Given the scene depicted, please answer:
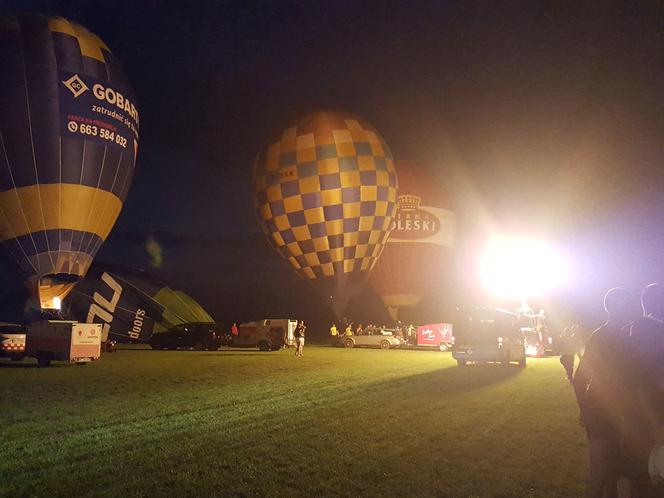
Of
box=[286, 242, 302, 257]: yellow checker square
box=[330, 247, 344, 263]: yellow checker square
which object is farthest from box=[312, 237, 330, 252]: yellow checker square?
box=[286, 242, 302, 257]: yellow checker square

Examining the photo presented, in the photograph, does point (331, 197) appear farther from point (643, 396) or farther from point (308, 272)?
point (643, 396)

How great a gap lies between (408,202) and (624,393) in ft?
122

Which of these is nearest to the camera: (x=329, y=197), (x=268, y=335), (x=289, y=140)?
(x=329, y=197)

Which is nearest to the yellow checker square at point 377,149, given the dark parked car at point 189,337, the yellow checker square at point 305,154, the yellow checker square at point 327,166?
the yellow checker square at point 327,166

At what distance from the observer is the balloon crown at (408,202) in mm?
40656

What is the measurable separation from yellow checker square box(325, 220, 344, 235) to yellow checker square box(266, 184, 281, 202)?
338 cm

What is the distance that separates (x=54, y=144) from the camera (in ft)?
84.6

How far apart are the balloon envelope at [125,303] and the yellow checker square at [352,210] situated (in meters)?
13.7

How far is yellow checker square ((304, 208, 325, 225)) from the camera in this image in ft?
104

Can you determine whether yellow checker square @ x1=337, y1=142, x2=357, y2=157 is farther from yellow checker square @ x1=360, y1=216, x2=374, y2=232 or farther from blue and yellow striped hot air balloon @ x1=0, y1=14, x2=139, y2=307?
A: blue and yellow striped hot air balloon @ x1=0, y1=14, x2=139, y2=307

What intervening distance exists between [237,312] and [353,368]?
65513 mm

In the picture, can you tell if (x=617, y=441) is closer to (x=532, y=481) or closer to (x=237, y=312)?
(x=532, y=481)

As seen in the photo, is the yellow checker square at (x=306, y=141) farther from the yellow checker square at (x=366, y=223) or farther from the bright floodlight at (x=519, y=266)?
the bright floodlight at (x=519, y=266)

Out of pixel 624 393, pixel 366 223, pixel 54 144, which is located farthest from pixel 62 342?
pixel 624 393
